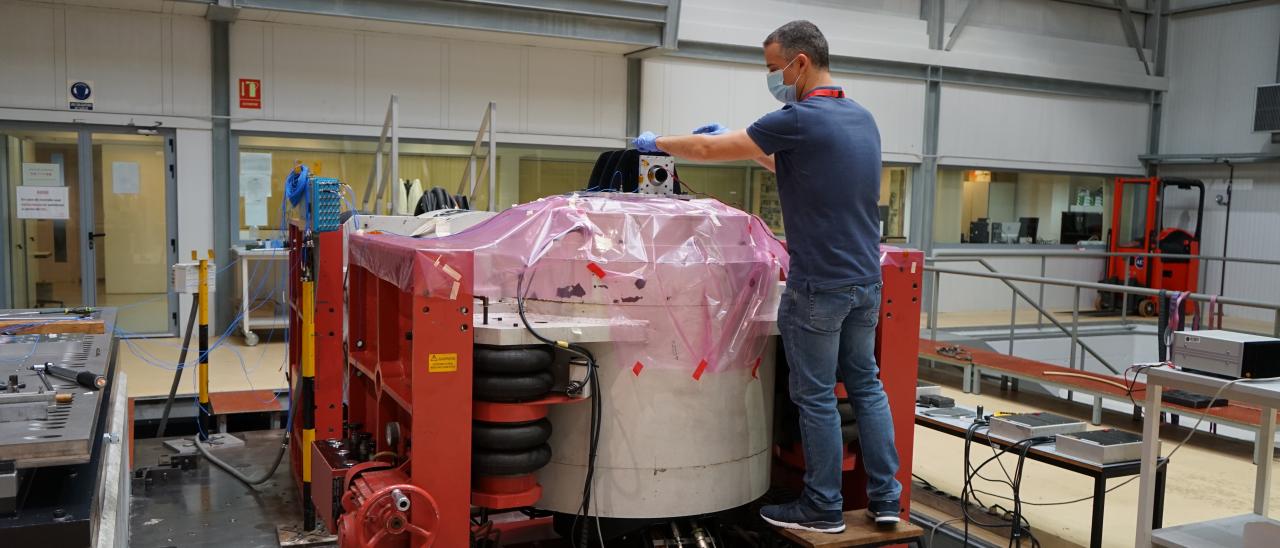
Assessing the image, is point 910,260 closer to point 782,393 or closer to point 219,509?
point 782,393

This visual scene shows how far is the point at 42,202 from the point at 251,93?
2107 millimetres

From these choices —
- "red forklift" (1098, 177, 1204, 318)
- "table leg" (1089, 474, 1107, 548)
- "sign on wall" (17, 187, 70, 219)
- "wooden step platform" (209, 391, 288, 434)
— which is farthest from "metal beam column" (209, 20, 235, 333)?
"red forklift" (1098, 177, 1204, 318)

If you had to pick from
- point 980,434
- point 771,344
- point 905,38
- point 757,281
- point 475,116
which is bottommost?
point 980,434

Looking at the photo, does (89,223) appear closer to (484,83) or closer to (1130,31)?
(484,83)

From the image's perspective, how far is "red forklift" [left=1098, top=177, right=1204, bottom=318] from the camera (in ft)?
42.3

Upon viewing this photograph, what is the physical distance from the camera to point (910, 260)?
11.1ft

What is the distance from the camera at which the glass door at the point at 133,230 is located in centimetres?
877

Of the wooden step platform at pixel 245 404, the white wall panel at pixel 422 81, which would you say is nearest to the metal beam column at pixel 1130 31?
the white wall panel at pixel 422 81

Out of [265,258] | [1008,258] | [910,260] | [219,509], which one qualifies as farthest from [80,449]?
[1008,258]

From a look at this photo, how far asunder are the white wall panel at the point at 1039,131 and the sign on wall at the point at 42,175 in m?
10.6

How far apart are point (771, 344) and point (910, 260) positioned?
601mm

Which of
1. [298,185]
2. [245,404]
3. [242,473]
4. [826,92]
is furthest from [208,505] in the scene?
[826,92]

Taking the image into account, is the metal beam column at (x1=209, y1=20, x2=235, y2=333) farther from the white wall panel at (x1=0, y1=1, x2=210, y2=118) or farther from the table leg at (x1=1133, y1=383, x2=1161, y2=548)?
the table leg at (x1=1133, y1=383, x2=1161, y2=548)

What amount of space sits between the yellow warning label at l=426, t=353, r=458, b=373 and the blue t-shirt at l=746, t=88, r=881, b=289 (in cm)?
114
